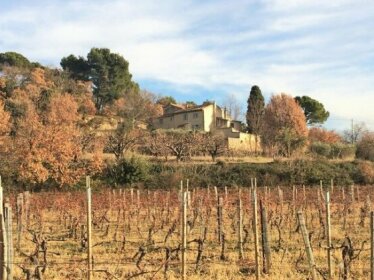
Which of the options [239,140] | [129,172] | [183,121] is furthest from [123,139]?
[183,121]

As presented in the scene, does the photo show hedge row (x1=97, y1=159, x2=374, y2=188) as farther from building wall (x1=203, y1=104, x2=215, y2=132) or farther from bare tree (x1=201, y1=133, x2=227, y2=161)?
building wall (x1=203, y1=104, x2=215, y2=132)

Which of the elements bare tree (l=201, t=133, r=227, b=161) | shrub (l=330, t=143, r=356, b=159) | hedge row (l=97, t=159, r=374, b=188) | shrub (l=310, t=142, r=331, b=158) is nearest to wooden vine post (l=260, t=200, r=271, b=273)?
hedge row (l=97, t=159, r=374, b=188)

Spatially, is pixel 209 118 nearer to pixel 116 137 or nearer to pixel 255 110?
pixel 255 110

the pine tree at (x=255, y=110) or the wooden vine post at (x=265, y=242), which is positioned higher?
the pine tree at (x=255, y=110)

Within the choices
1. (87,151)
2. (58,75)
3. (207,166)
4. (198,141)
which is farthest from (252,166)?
(58,75)

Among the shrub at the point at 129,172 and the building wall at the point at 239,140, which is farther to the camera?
the building wall at the point at 239,140

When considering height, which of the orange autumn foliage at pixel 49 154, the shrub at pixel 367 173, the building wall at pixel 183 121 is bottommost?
the shrub at pixel 367 173

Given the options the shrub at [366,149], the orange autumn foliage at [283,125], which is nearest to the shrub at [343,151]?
the shrub at [366,149]

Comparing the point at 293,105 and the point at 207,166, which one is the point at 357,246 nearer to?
the point at 207,166

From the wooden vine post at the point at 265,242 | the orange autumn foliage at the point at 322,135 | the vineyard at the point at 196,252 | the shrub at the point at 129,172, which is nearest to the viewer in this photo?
the vineyard at the point at 196,252

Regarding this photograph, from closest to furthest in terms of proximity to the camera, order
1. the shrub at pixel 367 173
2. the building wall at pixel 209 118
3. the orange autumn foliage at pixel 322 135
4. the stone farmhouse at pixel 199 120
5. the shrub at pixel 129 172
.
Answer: the shrub at pixel 129 172 < the shrub at pixel 367 173 < the stone farmhouse at pixel 199 120 < the building wall at pixel 209 118 < the orange autumn foliage at pixel 322 135

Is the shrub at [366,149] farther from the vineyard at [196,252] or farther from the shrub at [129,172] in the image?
the vineyard at [196,252]

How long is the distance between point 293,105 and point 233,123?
25.9 feet

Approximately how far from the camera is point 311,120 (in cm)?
5984
